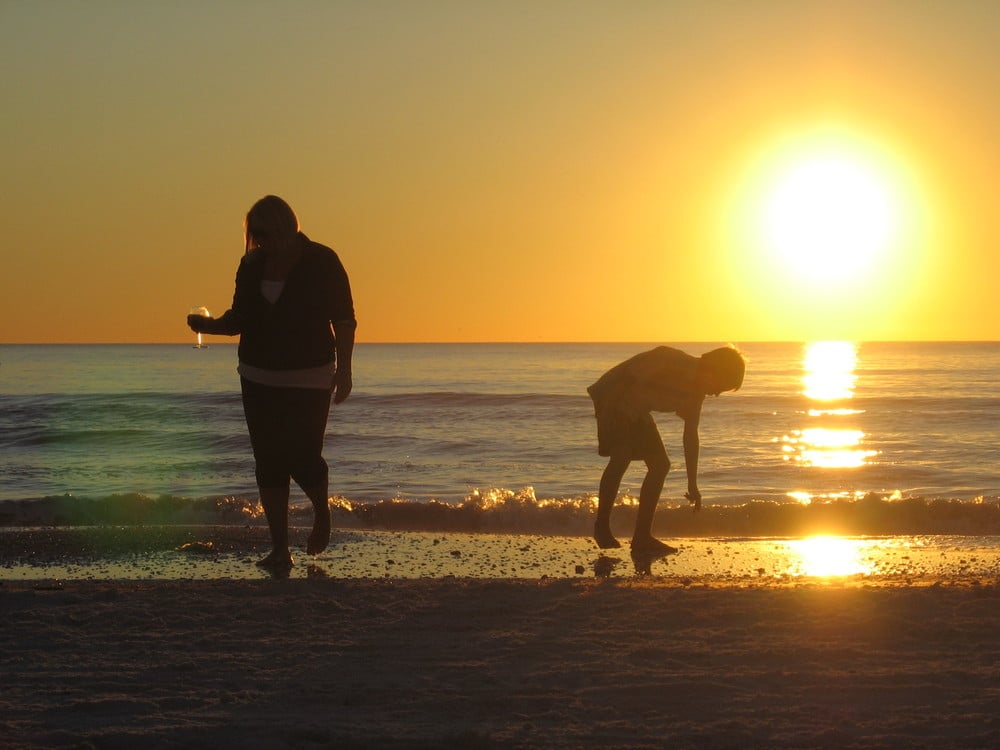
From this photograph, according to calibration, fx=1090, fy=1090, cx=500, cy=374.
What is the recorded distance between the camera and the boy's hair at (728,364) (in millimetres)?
6281

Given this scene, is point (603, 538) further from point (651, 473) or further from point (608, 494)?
point (651, 473)

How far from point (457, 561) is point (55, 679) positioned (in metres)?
3.44

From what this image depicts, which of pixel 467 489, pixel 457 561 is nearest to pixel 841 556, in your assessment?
pixel 457 561

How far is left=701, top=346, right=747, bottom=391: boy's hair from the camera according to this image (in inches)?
247

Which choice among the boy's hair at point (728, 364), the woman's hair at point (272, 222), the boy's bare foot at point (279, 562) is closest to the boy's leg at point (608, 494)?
the boy's hair at point (728, 364)

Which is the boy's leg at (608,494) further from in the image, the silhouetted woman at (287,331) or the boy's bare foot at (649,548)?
the silhouetted woman at (287,331)

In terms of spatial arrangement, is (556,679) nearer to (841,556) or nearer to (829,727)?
(829,727)

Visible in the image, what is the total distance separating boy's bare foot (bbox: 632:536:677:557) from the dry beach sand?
1.05 meters

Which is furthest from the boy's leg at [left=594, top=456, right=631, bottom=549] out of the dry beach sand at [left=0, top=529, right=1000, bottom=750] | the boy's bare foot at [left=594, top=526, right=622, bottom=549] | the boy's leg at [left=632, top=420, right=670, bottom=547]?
the dry beach sand at [left=0, top=529, right=1000, bottom=750]

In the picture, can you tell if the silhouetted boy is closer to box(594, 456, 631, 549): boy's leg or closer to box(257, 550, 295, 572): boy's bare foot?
box(594, 456, 631, 549): boy's leg

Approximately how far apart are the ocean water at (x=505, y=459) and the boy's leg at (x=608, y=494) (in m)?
2.78

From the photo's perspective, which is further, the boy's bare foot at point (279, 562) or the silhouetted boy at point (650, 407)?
the silhouetted boy at point (650, 407)

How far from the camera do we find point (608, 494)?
704 cm

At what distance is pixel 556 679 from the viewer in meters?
3.55
